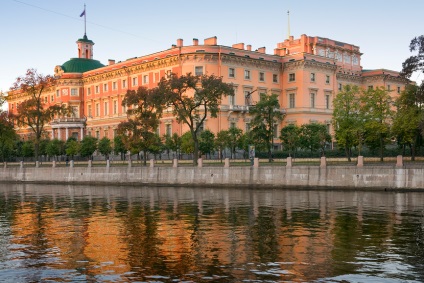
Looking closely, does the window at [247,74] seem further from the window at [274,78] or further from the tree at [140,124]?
the tree at [140,124]

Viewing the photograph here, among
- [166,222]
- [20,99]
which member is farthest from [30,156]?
[166,222]

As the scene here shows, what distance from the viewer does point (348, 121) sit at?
5534cm

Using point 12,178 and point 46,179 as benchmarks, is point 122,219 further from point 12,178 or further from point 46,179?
point 12,178

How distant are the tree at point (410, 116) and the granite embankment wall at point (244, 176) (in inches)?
307

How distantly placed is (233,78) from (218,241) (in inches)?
2367

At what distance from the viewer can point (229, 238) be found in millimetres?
19406

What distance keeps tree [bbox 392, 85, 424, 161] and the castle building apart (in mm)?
24766

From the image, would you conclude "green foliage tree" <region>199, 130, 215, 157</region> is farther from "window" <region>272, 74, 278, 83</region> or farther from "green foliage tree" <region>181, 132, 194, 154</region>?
"window" <region>272, 74, 278, 83</region>

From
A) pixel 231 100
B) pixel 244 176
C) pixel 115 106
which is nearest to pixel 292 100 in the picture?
pixel 231 100

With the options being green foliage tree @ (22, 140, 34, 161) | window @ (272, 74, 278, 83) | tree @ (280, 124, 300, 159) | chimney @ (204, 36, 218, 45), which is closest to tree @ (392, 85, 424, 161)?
tree @ (280, 124, 300, 159)

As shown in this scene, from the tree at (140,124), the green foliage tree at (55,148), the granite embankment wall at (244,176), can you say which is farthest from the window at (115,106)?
the tree at (140,124)

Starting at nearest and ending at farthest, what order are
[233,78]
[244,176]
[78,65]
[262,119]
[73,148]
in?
[244,176]
[262,119]
[233,78]
[73,148]
[78,65]

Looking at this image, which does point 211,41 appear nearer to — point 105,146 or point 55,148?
point 105,146

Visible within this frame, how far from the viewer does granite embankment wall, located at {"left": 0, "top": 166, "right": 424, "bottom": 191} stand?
3816 centimetres
